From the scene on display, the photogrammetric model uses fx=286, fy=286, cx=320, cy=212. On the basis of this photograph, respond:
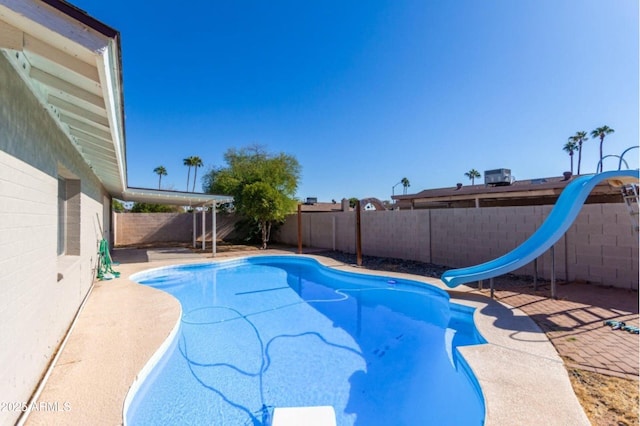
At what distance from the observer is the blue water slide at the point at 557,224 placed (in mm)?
5696

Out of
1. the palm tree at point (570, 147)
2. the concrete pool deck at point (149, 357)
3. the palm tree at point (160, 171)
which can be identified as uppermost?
the palm tree at point (570, 147)

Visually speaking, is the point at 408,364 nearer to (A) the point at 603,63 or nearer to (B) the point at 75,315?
(B) the point at 75,315

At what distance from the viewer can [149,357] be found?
12.6ft

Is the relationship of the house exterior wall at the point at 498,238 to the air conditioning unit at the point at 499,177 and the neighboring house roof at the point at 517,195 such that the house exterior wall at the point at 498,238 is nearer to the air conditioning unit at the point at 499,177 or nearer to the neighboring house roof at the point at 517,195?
the neighboring house roof at the point at 517,195

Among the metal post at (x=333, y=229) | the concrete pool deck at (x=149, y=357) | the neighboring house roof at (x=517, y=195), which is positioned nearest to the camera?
the concrete pool deck at (x=149, y=357)

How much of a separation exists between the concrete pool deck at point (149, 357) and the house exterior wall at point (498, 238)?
314 cm

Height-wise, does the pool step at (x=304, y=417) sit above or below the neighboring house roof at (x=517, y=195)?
below

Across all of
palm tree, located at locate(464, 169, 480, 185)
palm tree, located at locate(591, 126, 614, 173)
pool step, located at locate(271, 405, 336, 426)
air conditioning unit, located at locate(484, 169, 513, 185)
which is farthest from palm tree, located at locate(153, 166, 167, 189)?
palm tree, located at locate(591, 126, 614, 173)

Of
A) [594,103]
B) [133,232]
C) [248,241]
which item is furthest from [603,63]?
[133,232]

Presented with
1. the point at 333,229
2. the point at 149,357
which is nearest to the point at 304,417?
the point at 149,357

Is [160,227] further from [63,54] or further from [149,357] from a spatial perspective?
[63,54]

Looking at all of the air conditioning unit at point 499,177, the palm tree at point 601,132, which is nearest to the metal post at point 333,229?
the air conditioning unit at point 499,177

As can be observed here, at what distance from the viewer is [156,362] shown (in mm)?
3998

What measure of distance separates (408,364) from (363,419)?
1.55m
